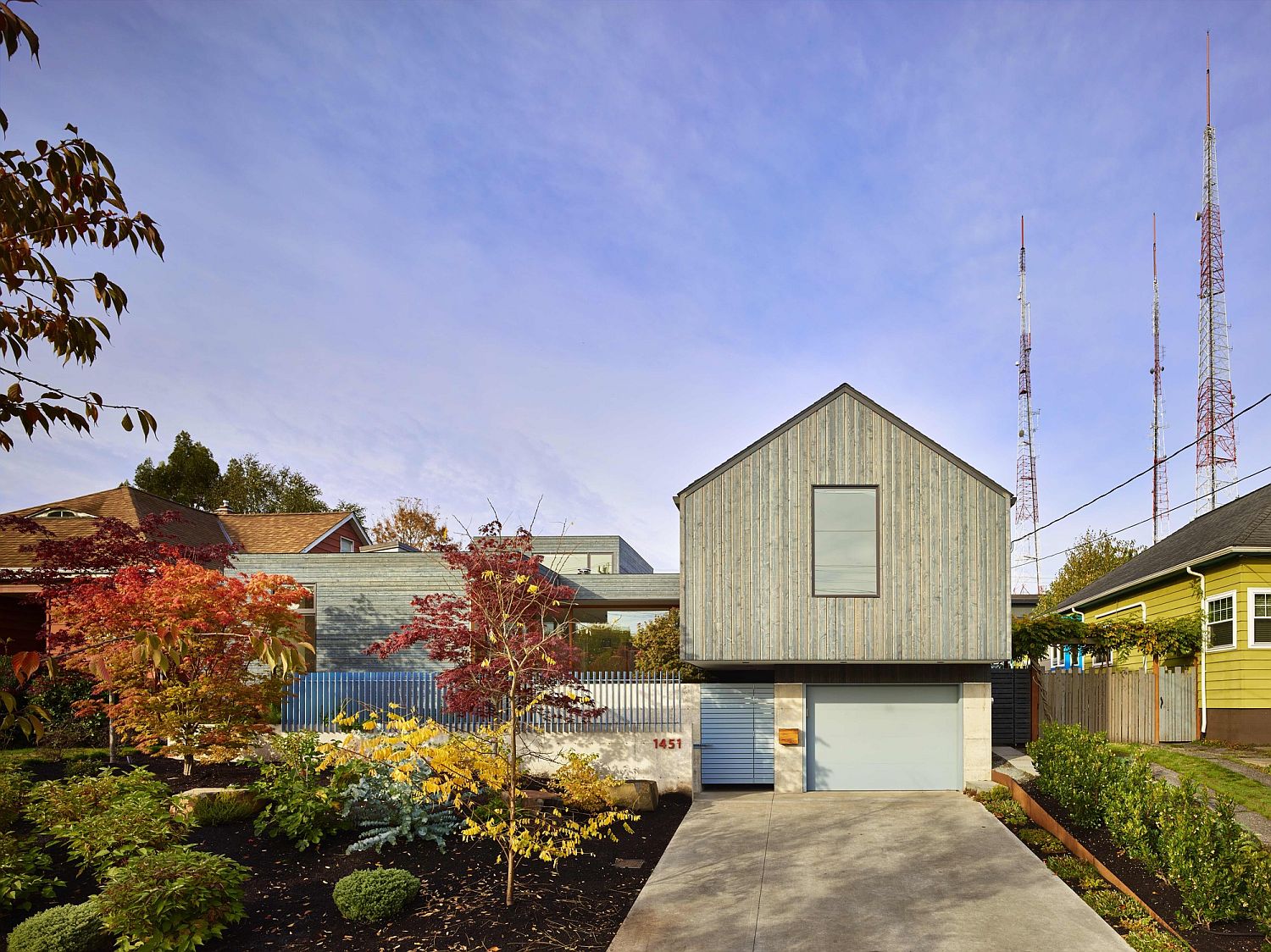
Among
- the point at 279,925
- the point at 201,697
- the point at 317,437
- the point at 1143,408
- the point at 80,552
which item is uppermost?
the point at 1143,408

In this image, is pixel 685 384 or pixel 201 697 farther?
pixel 685 384

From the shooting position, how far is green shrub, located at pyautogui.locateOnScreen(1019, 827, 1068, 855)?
39.7ft

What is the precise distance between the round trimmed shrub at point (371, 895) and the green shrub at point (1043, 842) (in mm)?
7934

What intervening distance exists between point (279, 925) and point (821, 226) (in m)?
13.8

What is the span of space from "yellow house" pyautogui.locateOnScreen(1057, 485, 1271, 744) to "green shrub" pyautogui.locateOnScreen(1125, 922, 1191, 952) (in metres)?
11.0

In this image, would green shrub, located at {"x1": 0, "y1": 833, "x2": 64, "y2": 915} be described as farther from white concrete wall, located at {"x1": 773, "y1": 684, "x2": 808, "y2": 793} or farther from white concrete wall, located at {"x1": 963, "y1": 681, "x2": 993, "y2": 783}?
white concrete wall, located at {"x1": 963, "y1": 681, "x2": 993, "y2": 783}

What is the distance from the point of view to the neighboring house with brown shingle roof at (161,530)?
2280cm

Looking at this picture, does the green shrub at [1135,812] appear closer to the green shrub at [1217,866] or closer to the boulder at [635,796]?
the green shrub at [1217,866]

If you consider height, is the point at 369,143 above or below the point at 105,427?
above

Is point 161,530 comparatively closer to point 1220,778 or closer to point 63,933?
point 63,933

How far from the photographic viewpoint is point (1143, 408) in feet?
108

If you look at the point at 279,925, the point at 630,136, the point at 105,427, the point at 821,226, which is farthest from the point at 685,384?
the point at 105,427

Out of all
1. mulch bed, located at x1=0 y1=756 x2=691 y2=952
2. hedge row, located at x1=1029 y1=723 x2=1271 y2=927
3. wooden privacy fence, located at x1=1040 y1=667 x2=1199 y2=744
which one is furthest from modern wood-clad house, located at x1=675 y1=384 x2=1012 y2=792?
mulch bed, located at x1=0 y1=756 x2=691 y2=952

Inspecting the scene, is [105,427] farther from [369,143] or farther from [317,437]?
[317,437]
